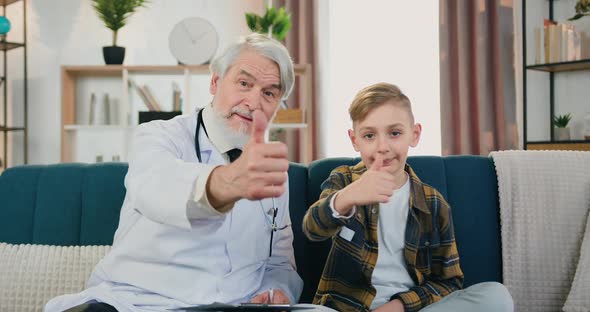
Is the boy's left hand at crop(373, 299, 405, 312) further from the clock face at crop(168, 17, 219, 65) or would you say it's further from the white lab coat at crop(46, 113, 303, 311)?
the clock face at crop(168, 17, 219, 65)

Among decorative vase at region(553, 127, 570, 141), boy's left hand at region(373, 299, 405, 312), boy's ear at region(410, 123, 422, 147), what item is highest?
decorative vase at region(553, 127, 570, 141)

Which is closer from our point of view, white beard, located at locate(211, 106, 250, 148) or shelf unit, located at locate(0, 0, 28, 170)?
white beard, located at locate(211, 106, 250, 148)

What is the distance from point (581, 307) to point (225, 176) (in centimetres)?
124

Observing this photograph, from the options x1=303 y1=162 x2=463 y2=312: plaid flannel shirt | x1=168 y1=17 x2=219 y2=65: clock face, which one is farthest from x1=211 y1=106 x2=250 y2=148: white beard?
x1=168 y1=17 x2=219 y2=65: clock face

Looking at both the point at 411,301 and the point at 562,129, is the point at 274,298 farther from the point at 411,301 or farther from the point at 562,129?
the point at 562,129

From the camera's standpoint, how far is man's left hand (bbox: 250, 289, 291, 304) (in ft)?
4.95

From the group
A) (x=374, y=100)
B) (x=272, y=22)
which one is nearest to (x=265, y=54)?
(x=374, y=100)

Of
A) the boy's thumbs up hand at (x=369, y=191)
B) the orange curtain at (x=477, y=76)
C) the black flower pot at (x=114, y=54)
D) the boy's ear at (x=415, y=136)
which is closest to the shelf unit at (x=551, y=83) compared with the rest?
the orange curtain at (x=477, y=76)

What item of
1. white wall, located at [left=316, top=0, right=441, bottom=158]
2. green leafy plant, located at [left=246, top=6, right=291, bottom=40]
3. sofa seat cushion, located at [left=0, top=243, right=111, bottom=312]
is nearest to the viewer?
sofa seat cushion, located at [left=0, top=243, right=111, bottom=312]

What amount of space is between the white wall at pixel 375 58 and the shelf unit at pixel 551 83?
0.65 m

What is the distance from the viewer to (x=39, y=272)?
176cm

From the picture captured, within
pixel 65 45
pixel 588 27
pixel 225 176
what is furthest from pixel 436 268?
pixel 65 45

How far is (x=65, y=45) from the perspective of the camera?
4.73 meters

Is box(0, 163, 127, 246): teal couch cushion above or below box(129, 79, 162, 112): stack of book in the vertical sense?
below
